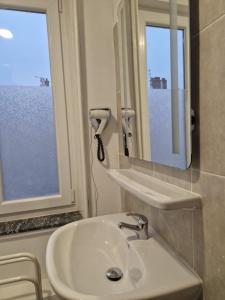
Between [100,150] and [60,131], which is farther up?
[60,131]

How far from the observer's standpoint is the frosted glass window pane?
1354mm

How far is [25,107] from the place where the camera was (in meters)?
1.40

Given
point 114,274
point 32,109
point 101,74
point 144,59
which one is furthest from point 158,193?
point 32,109

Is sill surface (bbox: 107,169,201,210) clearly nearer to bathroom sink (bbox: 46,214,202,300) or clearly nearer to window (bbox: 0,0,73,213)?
bathroom sink (bbox: 46,214,202,300)

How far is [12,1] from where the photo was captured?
1299mm

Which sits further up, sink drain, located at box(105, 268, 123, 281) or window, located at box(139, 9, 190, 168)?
window, located at box(139, 9, 190, 168)

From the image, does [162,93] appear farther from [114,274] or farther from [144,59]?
[114,274]

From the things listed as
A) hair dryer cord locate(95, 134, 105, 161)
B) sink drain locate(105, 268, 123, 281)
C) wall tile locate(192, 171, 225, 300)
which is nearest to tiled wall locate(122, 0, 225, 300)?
wall tile locate(192, 171, 225, 300)

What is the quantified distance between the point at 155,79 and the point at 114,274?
78 centimetres

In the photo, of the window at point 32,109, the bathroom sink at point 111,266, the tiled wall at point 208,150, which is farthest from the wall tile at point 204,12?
the window at point 32,109

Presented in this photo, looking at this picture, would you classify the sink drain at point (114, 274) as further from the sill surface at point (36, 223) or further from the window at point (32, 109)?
the window at point (32, 109)

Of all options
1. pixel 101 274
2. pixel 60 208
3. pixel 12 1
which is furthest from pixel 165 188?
pixel 12 1

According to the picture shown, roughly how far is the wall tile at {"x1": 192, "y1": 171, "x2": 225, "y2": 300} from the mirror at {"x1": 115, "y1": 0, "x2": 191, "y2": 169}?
0.31 feet

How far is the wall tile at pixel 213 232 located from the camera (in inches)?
21.5
